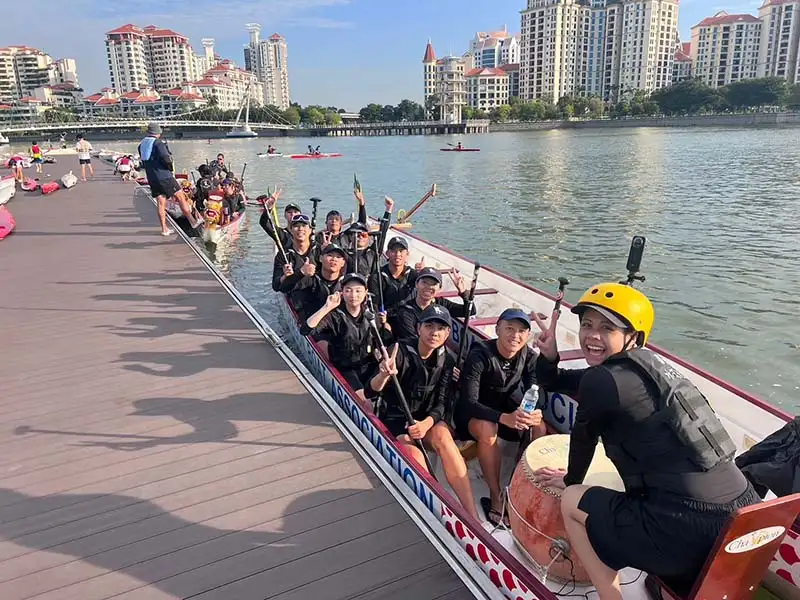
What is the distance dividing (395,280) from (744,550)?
529 cm

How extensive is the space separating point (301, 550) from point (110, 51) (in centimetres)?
20435

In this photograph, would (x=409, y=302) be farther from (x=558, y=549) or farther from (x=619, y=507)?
(x=619, y=507)

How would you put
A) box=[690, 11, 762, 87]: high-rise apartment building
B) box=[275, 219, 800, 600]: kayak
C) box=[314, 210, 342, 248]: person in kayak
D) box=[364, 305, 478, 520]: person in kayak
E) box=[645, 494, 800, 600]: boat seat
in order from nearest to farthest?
box=[645, 494, 800, 600]: boat seat → box=[275, 219, 800, 600]: kayak → box=[364, 305, 478, 520]: person in kayak → box=[314, 210, 342, 248]: person in kayak → box=[690, 11, 762, 87]: high-rise apartment building

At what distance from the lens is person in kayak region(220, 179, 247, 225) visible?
16.2m

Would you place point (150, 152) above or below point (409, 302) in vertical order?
above

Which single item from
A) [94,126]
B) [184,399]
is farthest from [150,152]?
[94,126]

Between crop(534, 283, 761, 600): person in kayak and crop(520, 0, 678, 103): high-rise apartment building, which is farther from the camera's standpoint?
crop(520, 0, 678, 103): high-rise apartment building

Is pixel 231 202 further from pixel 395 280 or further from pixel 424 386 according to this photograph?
pixel 424 386

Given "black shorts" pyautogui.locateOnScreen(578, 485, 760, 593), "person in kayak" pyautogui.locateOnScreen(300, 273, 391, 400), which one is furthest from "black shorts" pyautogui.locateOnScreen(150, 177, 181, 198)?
"black shorts" pyautogui.locateOnScreen(578, 485, 760, 593)

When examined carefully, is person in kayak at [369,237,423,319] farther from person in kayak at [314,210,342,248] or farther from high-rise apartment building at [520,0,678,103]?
high-rise apartment building at [520,0,678,103]

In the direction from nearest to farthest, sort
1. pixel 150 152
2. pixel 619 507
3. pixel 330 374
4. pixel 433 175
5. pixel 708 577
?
pixel 708 577 → pixel 619 507 → pixel 330 374 → pixel 150 152 → pixel 433 175

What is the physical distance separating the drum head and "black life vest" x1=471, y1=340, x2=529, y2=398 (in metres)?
0.77

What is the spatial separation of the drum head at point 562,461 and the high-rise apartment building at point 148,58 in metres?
198

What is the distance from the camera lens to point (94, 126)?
4040 inches
